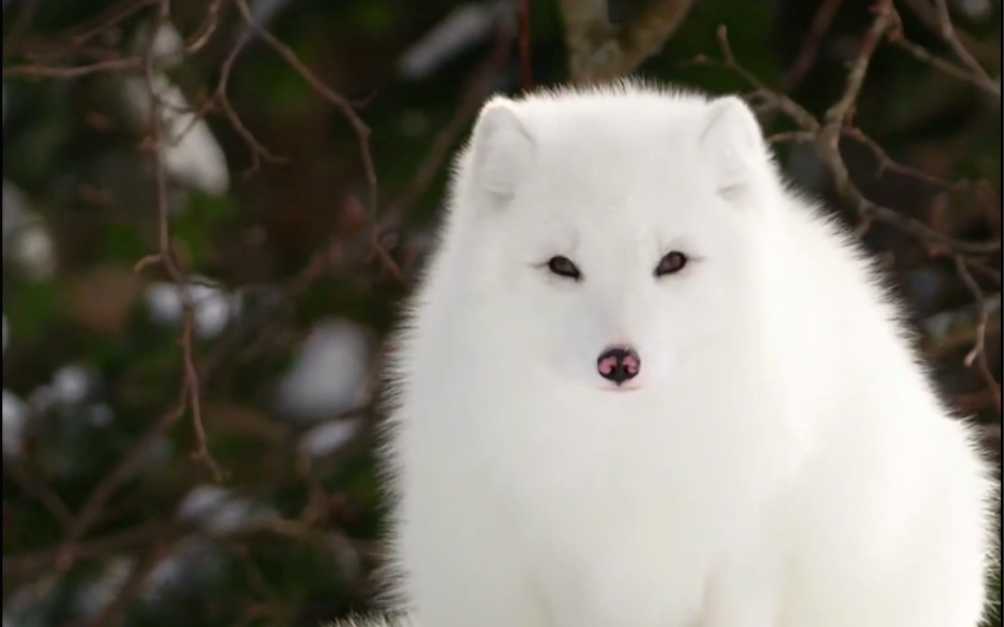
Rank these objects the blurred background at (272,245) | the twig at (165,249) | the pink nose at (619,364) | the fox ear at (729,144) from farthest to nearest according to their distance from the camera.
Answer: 1. the blurred background at (272,245)
2. the twig at (165,249)
3. the fox ear at (729,144)
4. the pink nose at (619,364)

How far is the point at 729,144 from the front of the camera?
44.3 inches

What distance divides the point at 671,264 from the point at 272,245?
122 centimetres

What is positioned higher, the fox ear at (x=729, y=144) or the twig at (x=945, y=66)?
the twig at (x=945, y=66)

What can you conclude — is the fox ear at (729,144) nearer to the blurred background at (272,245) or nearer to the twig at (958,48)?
the twig at (958,48)

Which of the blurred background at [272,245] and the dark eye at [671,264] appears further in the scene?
the blurred background at [272,245]

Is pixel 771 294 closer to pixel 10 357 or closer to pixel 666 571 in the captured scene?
pixel 666 571

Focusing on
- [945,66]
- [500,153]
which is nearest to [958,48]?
[945,66]

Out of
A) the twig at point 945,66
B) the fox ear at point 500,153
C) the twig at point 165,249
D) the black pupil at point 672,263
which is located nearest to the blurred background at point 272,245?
the twig at point 945,66

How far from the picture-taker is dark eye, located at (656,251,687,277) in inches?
42.3

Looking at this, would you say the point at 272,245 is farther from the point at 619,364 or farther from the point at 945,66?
the point at 619,364

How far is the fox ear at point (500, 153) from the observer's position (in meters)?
1.13

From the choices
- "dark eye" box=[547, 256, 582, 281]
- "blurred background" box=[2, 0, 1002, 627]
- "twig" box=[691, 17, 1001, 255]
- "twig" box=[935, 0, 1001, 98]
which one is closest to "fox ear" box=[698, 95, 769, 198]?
"dark eye" box=[547, 256, 582, 281]

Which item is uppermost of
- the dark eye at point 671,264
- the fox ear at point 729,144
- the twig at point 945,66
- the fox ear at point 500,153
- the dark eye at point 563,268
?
the twig at point 945,66

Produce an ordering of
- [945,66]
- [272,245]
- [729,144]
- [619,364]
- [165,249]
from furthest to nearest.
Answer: [272,245], [945,66], [165,249], [729,144], [619,364]
